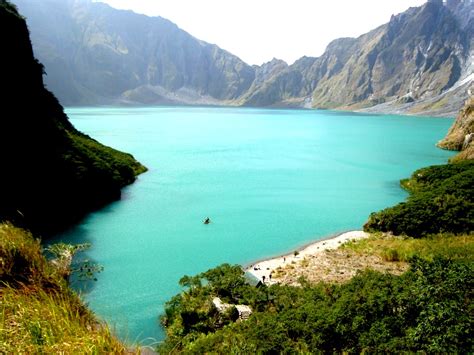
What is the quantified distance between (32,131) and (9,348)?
4784 centimetres

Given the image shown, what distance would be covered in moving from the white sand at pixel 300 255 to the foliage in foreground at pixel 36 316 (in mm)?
22184

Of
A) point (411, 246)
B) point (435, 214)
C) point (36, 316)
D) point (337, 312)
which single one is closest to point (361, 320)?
point (337, 312)

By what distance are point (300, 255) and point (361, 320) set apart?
62.3ft

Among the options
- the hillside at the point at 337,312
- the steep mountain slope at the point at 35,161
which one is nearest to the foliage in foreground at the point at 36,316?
the hillside at the point at 337,312

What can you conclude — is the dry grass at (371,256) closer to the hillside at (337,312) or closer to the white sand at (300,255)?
the hillside at (337,312)

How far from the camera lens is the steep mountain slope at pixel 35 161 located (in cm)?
4044

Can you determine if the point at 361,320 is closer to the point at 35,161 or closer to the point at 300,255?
the point at 300,255

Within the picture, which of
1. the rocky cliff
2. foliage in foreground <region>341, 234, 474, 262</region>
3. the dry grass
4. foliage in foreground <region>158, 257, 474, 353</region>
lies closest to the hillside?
foliage in foreground <region>158, 257, 474, 353</region>

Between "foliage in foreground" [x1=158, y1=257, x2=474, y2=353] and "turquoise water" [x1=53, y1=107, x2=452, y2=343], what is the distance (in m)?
6.39

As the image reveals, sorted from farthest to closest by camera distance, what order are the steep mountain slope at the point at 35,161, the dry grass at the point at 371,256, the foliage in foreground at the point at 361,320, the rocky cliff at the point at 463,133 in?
1. the rocky cliff at the point at 463,133
2. the steep mountain slope at the point at 35,161
3. the dry grass at the point at 371,256
4. the foliage in foreground at the point at 361,320

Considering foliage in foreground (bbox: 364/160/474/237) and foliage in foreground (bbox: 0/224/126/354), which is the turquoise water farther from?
foliage in foreground (bbox: 0/224/126/354)

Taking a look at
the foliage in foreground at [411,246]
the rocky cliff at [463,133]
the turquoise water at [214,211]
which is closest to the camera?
the turquoise water at [214,211]

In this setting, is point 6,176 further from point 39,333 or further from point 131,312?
point 39,333

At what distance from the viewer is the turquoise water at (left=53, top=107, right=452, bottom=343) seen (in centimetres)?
3003
